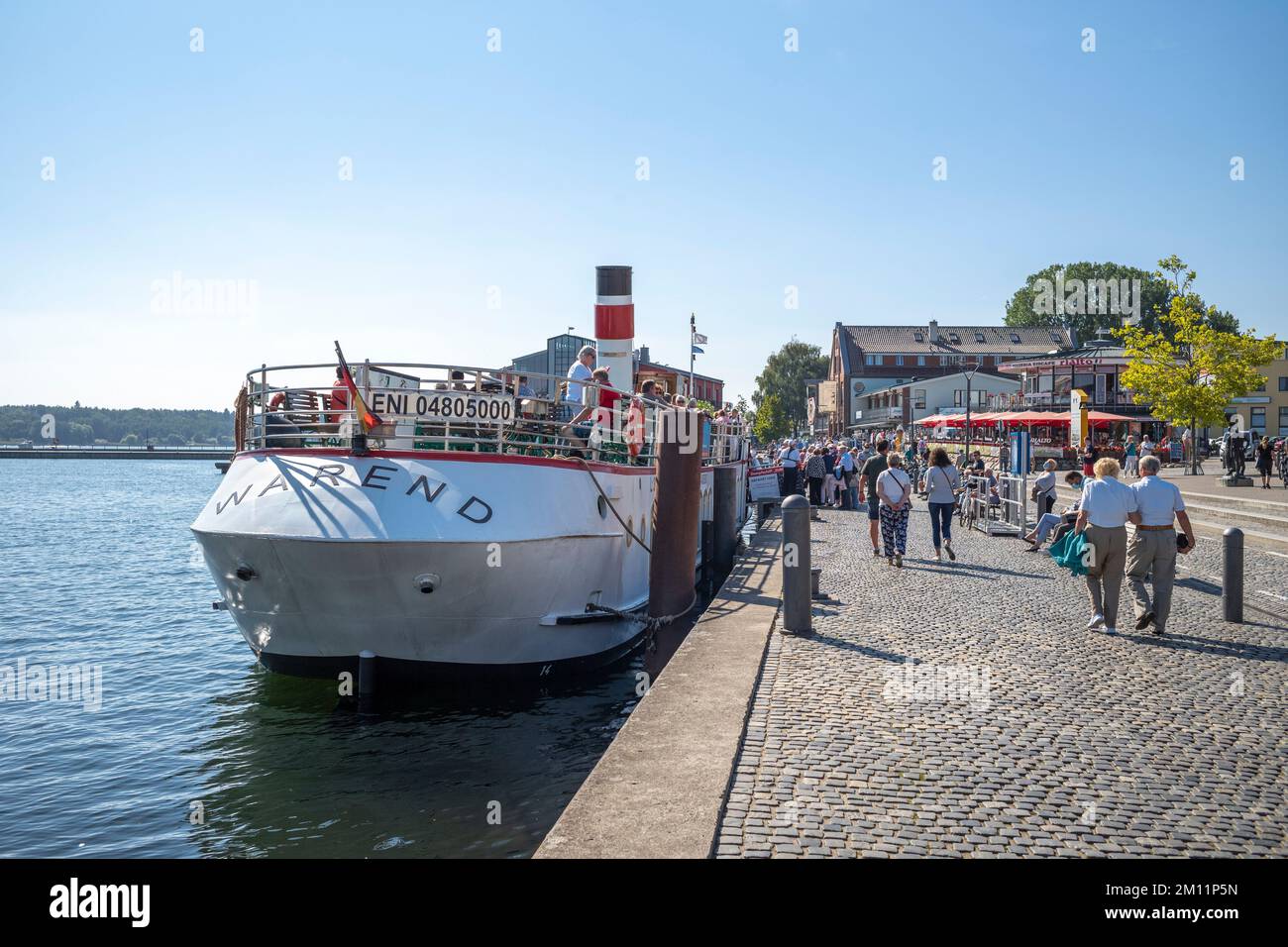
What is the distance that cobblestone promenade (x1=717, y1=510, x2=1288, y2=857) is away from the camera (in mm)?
5043

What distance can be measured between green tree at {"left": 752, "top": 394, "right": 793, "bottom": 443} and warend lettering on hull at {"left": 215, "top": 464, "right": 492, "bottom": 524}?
104 metres

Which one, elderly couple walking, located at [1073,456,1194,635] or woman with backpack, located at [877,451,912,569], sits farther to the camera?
woman with backpack, located at [877,451,912,569]

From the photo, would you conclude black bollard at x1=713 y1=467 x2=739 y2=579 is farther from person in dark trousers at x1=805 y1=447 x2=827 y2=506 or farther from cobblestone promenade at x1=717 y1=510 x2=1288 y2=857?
cobblestone promenade at x1=717 y1=510 x2=1288 y2=857

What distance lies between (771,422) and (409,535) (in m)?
112

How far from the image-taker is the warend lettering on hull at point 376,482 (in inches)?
396

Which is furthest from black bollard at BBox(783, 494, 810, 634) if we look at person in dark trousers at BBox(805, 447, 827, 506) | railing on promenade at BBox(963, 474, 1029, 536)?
person in dark trousers at BBox(805, 447, 827, 506)

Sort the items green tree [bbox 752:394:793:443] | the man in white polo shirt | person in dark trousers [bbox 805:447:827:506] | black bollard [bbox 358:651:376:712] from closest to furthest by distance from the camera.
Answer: the man in white polo shirt, black bollard [bbox 358:651:376:712], person in dark trousers [bbox 805:447:827:506], green tree [bbox 752:394:793:443]

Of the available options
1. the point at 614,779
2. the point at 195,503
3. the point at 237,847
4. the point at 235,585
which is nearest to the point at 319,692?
the point at 235,585

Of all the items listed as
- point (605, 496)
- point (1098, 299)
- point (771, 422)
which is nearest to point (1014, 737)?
point (605, 496)

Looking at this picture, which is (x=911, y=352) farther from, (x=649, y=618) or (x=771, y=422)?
(x=649, y=618)

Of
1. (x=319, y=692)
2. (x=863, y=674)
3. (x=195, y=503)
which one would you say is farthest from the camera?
(x=195, y=503)

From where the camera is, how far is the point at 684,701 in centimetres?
754

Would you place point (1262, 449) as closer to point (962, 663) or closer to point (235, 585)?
point (962, 663)
